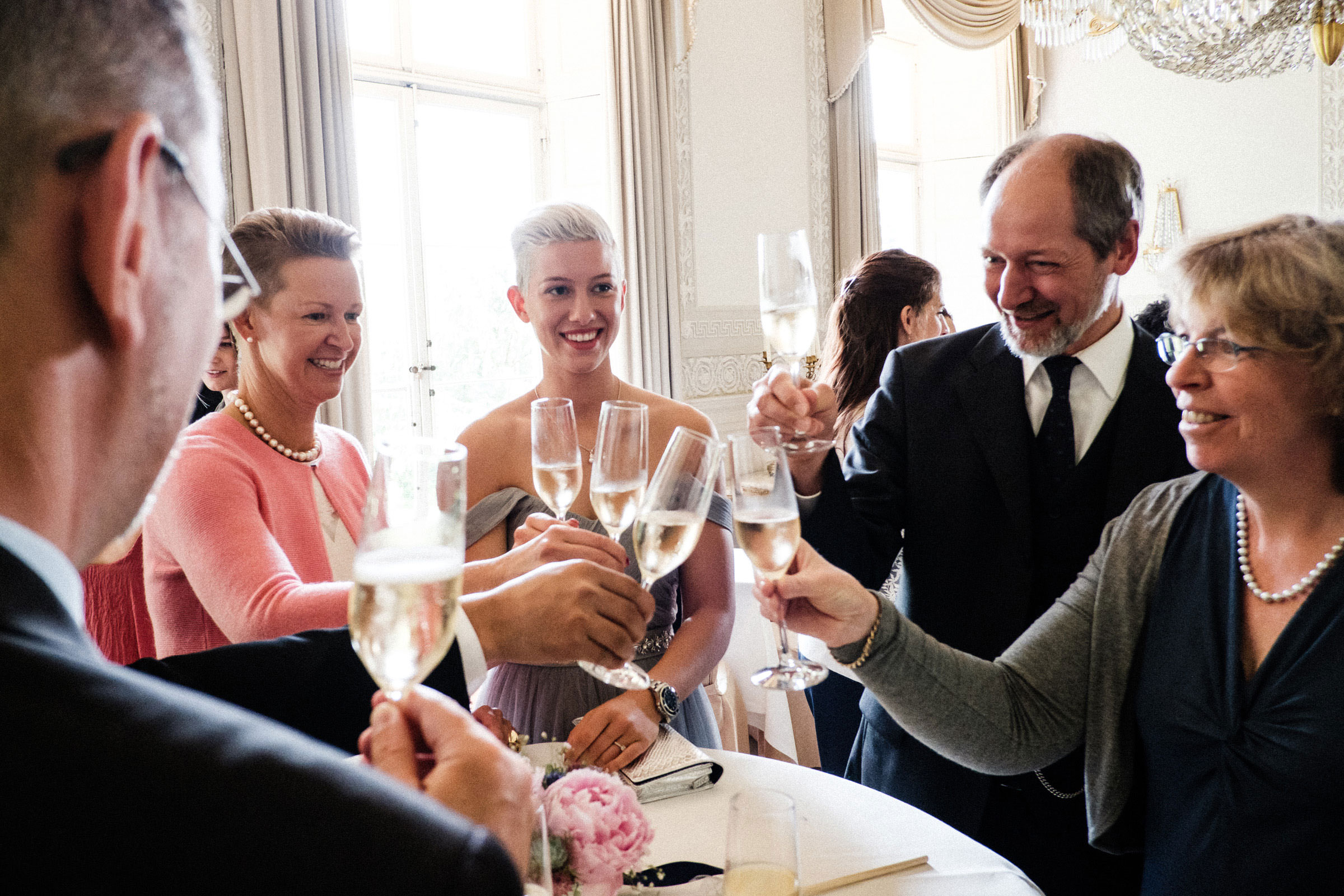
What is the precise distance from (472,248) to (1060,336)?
4.30 meters

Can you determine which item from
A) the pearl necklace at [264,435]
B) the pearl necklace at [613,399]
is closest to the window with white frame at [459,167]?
the pearl necklace at [613,399]

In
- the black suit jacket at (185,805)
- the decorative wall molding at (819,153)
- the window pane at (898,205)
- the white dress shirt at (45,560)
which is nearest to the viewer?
the black suit jacket at (185,805)

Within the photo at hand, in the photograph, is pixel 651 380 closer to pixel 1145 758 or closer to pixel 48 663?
pixel 1145 758

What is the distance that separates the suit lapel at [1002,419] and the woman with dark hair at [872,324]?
1.16 meters

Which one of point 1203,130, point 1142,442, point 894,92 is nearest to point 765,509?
point 1142,442

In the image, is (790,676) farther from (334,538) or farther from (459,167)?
(459,167)

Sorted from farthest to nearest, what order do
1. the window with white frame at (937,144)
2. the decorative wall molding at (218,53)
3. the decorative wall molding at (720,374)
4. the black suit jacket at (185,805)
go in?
the window with white frame at (937,144)
the decorative wall molding at (720,374)
the decorative wall molding at (218,53)
the black suit jacket at (185,805)

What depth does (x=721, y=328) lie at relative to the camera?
21.0 ft

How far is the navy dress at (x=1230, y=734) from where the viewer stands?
54.3 inches

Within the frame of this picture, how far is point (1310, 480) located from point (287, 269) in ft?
6.03

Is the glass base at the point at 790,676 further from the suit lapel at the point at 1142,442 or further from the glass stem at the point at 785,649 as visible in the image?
the suit lapel at the point at 1142,442

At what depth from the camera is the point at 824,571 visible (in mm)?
1563

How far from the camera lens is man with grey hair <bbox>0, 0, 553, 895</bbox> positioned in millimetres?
507

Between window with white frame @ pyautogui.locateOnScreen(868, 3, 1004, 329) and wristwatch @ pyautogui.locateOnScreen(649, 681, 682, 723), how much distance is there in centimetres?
734
